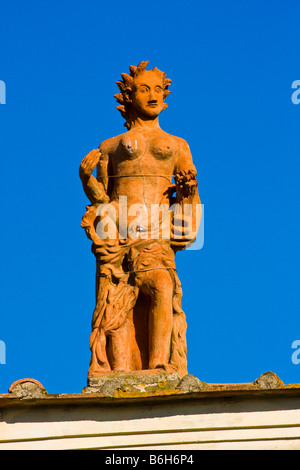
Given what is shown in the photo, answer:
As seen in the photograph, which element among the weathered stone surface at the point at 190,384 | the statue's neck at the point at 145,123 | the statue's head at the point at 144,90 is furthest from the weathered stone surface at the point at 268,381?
the statue's head at the point at 144,90

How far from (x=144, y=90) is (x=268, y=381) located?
552 centimetres

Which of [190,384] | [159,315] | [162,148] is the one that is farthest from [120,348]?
[162,148]

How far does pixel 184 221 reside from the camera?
25.0 m

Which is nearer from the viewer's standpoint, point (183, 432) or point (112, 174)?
point (183, 432)

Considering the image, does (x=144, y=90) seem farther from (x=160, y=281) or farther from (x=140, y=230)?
(x=160, y=281)

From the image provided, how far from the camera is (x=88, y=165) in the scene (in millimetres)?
25141

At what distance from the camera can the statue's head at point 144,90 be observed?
84.0 ft

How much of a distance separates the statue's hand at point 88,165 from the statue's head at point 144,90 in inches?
42.9

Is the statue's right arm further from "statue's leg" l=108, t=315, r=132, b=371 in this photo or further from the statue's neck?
"statue's leg" l=108, t=315, r=132, b=371

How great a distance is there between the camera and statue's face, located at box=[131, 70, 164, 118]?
2559cm
